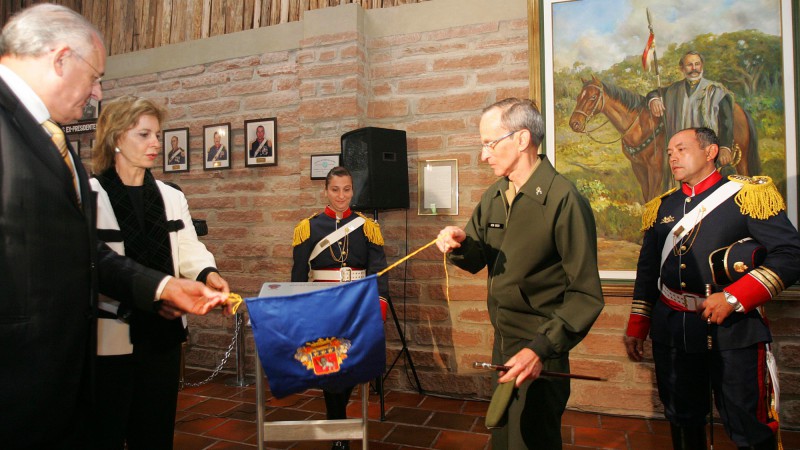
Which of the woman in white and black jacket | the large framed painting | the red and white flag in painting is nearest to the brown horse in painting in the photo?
the large framed painting

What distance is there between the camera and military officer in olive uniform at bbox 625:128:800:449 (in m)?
1.96

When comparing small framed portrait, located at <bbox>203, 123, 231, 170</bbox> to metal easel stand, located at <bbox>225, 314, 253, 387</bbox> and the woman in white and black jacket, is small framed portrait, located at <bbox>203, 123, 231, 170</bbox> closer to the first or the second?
metal easel stand, located at <bbox>225, 314, 253, 387</bbox>

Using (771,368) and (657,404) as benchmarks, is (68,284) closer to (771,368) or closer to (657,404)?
(771,368)

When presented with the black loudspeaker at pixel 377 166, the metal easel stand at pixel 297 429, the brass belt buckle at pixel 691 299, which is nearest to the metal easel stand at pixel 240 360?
the black loudspeaker at pixel 377 166

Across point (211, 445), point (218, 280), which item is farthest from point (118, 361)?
point (211, 445)

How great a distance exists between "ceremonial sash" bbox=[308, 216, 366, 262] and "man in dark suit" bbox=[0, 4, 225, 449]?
70.6 inches

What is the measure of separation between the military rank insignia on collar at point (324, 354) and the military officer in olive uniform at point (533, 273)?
1.69ft

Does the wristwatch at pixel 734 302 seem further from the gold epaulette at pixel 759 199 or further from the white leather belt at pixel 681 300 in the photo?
the gold epaulette at pixel 759 199

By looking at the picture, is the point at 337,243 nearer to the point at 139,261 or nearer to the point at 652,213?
the point at 139,261

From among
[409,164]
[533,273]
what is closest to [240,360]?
[409,164]

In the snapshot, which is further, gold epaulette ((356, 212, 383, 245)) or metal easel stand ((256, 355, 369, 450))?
gold epaulette ((356, 212, 383, 245))

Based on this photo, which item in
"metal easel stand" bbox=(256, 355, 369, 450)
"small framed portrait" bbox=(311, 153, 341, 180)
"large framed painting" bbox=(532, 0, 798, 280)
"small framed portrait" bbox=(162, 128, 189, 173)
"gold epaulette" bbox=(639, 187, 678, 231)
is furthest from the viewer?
"small framed portrait" bbox=(162, 128, 189, 173)

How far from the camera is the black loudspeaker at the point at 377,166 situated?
3244 mm

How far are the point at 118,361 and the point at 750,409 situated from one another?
2.42 meters
